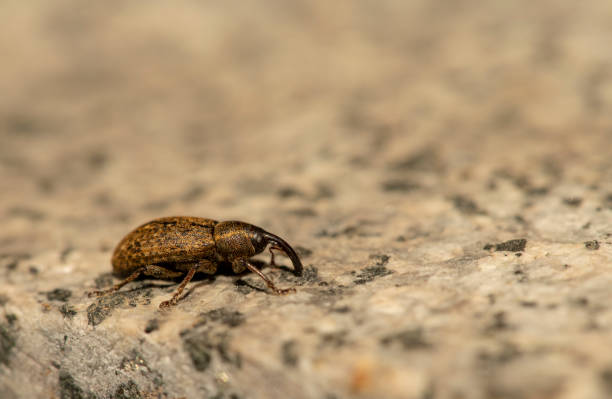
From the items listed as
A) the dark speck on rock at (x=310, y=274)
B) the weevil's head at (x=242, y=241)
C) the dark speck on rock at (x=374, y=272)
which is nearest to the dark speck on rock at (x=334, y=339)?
the dark speck on rock at (x=374, y=272)

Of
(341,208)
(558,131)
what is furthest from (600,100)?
(341,208)

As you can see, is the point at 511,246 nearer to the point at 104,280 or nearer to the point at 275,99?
the point at 104,280

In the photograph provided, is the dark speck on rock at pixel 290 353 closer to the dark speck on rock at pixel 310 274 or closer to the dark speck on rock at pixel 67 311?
the dark speck on rock at pixel 310 274

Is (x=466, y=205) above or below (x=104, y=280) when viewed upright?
above

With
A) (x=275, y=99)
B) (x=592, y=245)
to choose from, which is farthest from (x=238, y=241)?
(x=275, y=99)

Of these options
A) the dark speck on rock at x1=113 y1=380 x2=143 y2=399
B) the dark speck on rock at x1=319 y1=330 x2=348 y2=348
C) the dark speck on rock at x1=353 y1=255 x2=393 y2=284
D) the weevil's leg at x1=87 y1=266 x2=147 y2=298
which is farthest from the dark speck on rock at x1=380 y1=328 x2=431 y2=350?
the weevil's leg at x1=87 y1=266 x2=147 y2=298

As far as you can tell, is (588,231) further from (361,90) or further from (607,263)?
(361,90)

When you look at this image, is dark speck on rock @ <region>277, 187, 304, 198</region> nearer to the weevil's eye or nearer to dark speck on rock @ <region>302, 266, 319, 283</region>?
the weevil's eye
